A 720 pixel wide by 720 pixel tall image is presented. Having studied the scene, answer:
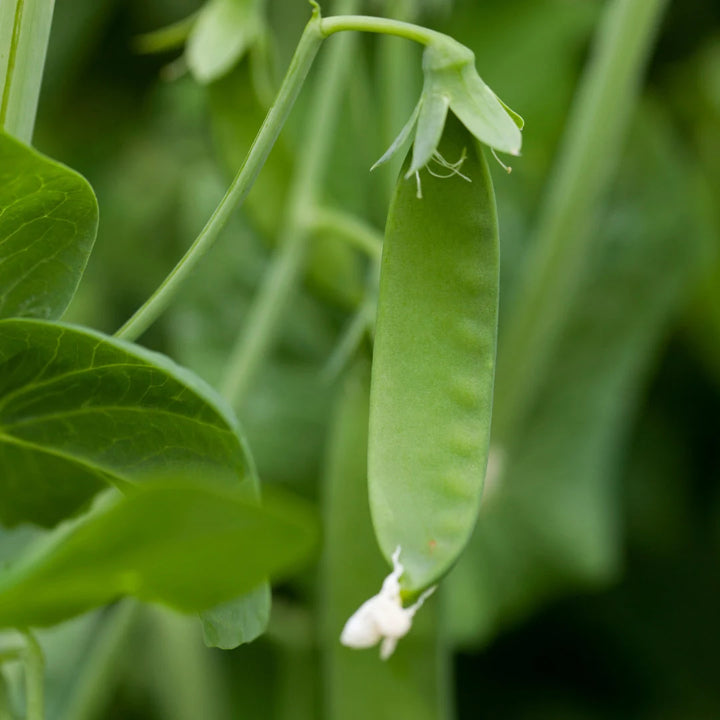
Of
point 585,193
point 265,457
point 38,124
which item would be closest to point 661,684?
point 265,457

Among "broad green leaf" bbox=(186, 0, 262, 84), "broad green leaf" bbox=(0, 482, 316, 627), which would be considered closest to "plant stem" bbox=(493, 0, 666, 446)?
"broad green leaf" bbox=(186, 0, 262, 84)

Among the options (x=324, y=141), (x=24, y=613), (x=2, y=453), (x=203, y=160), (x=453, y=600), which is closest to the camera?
(x=24, y=613)

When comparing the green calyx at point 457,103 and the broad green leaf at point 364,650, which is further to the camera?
the broad green leaf at point 364,650

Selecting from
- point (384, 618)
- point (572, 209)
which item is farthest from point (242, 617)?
point (572, 209)

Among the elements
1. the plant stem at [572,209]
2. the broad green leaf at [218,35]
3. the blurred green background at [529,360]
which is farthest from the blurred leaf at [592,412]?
the broad green leaf at [218,35]

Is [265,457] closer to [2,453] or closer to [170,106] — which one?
[170,106]

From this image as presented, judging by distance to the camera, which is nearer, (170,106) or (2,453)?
(2,453)

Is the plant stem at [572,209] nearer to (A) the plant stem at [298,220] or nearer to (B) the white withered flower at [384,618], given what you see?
(A) the plant stem at [298,220]
